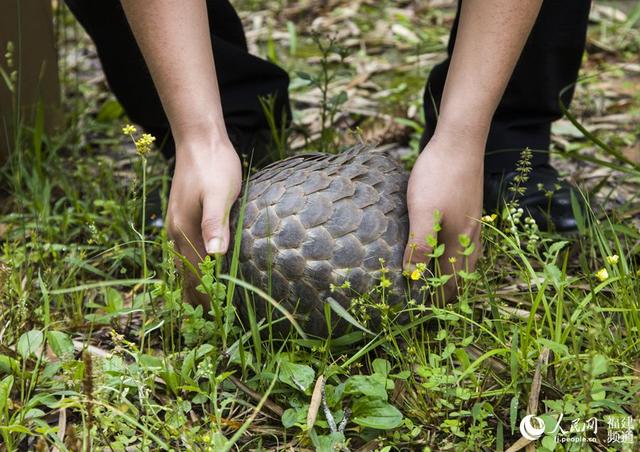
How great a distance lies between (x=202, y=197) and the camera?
1446 millimetres

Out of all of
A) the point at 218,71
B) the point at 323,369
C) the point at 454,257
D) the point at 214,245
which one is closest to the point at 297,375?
the point at 323,369

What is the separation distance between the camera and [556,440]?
1.23 metres

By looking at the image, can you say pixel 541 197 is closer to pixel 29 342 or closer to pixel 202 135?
pixel 202 135

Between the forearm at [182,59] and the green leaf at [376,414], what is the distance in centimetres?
59

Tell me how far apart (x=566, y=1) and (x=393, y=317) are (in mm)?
1012

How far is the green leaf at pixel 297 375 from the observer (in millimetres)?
1339

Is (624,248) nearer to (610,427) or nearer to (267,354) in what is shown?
(610,427)

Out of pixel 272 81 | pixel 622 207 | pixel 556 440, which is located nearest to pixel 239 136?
pixel 272 81

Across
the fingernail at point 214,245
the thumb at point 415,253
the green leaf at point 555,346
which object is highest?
the fingernail at point 214,245

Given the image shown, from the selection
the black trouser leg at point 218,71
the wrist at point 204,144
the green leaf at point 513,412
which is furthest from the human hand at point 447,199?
the black trouser leg at point 218,71

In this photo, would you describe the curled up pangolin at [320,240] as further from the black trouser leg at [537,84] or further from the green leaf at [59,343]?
the black trouser leg at [537,84]

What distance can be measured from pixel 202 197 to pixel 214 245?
105mm

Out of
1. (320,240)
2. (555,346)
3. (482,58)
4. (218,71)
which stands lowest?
(555,346)

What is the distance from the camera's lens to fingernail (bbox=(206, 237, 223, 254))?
54.9 inches
